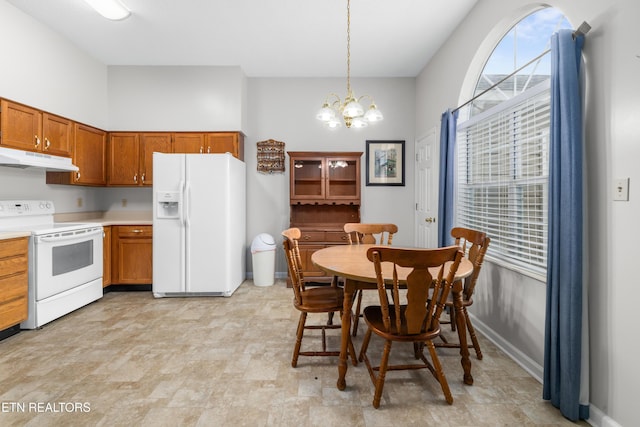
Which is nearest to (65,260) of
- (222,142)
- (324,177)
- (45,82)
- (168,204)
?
(168,204)

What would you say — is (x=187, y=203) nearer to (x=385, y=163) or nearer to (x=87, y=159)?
(x=87, y=159)

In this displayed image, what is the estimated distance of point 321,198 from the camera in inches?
177

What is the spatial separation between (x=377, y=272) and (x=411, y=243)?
330cm

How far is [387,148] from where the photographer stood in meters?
4.79

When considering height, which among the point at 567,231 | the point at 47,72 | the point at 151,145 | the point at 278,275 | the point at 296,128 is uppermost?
the point at 47,72

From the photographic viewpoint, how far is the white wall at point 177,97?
4387mm

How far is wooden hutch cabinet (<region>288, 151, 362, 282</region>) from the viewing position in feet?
14.2

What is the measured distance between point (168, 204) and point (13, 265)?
58.4 inches

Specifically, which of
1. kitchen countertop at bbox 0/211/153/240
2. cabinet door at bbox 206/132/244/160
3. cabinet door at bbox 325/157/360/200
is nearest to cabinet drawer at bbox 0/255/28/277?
kitchen countertop at bbox 0/211/153/240

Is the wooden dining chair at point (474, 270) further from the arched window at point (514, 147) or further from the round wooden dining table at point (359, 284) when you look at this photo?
the arched window at point (514, 147)

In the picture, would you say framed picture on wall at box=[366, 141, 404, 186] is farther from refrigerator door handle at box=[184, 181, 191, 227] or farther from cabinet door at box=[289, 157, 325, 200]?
refrigerator door handle at box=[184, 181, 191, 227]

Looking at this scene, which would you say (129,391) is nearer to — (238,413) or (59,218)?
(238,413)

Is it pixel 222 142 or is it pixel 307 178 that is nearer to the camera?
pixel 222 142

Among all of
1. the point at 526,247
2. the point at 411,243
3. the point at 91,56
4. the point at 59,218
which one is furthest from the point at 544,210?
the point at 91,56
